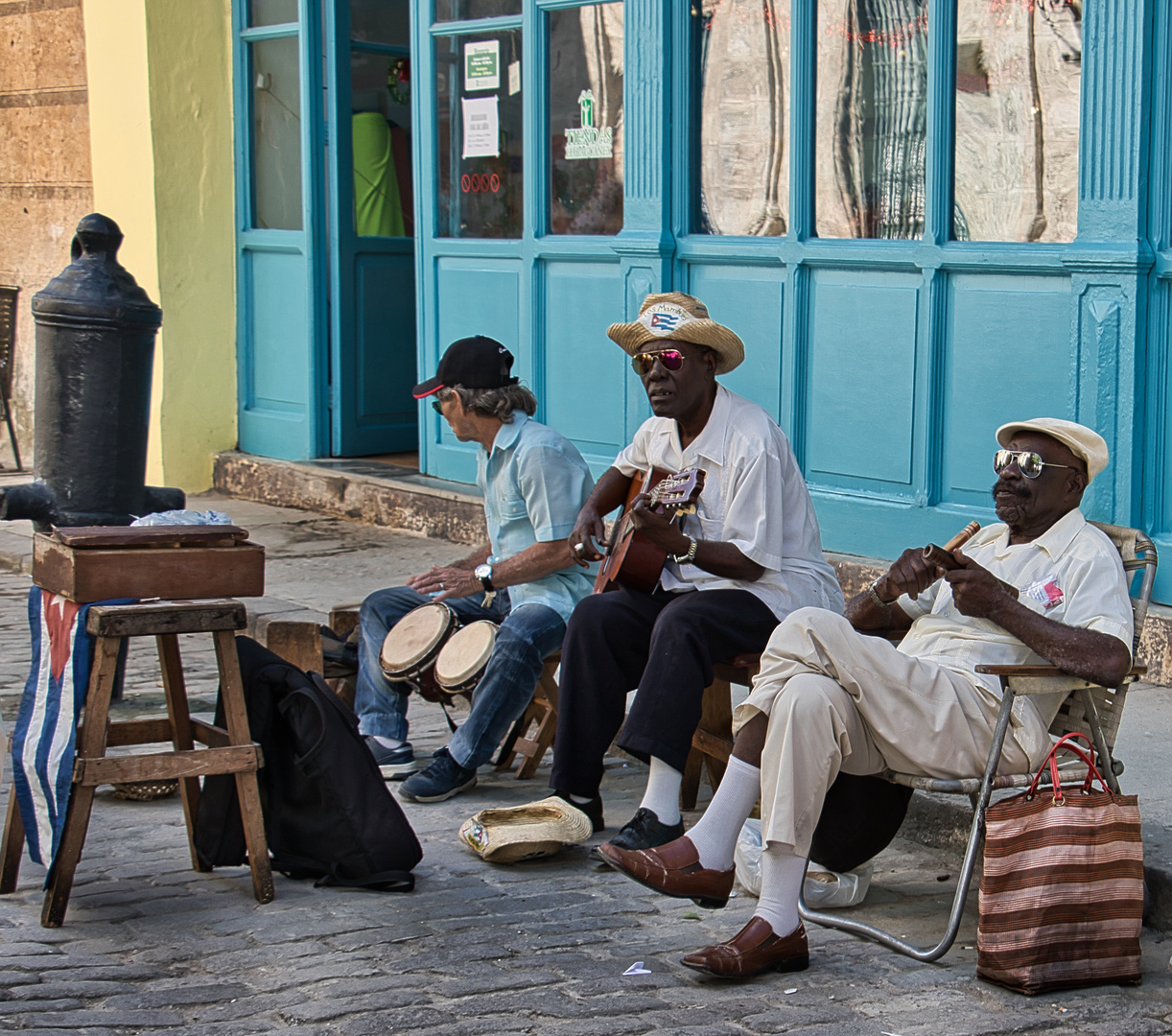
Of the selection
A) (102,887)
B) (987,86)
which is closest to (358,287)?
(987,86)

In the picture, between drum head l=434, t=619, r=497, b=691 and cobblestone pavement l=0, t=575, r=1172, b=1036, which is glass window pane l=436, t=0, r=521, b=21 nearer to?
drum head l=434, t=619, r=497, b=691

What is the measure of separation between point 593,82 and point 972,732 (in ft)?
17.0

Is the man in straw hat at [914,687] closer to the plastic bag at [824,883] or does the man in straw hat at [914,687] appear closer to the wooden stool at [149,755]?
the plastic bag at [824,883]

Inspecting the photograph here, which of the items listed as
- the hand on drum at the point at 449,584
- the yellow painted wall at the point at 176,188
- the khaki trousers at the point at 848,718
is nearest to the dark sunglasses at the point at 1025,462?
the khaki trousers at the point at 848,718

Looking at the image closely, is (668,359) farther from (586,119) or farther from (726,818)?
(586,119)

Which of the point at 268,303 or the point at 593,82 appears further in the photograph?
the point at 268,303

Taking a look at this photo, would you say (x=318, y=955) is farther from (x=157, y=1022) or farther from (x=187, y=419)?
(x=187, y=419)

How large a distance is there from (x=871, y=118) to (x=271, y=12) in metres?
4.82

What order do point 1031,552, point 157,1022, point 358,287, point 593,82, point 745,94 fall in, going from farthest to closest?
point 358,287
point 593,82
point 745,94
point 1031,552
point 157,1022

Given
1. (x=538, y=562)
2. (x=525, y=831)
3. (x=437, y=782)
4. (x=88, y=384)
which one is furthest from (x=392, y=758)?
(x=88, y=384)

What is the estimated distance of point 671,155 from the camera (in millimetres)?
7879

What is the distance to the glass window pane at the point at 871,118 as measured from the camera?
6.86 meters

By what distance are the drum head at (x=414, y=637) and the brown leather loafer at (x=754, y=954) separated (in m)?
1.64

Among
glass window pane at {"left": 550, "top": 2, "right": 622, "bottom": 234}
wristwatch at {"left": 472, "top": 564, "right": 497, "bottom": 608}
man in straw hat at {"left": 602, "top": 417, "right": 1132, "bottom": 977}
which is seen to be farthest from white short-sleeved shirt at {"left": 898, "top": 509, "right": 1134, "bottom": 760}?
glass window pane at {"left": 550, "top": 2, "right": 622, "bottom": 234}
